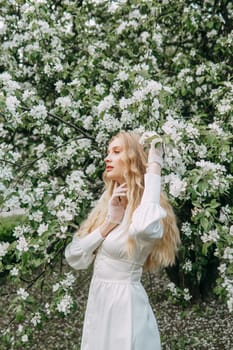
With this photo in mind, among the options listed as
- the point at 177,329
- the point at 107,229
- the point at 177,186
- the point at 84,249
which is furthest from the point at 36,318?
the point at 177,329

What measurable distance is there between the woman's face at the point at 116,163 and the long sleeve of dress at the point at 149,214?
25cm

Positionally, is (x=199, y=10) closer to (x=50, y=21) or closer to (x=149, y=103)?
(x=50, y=21)

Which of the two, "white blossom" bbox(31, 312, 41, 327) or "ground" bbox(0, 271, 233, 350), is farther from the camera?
"ground" bbox(0, 271, 233, 350)

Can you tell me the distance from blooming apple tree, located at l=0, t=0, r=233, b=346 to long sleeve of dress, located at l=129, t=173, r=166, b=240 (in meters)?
0.37

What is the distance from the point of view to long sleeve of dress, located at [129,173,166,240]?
6.72 ft

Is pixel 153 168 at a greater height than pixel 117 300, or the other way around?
pixel 153 168

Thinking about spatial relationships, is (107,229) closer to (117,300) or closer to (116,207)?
(116,207)

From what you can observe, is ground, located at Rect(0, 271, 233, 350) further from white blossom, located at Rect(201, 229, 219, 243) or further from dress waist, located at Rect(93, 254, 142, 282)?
dress waist, located at Rect(93, 254, 142, 282)

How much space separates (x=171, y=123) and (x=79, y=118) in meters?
1.30

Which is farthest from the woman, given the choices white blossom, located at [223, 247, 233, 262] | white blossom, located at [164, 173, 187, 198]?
white blossom, located at [223, 247, 233, 262]

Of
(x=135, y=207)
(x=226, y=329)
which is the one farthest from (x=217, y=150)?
(x=226, y=329)

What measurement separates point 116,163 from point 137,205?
21 cm

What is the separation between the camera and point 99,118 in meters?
3.46

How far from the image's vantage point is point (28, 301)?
3184 millimetres
